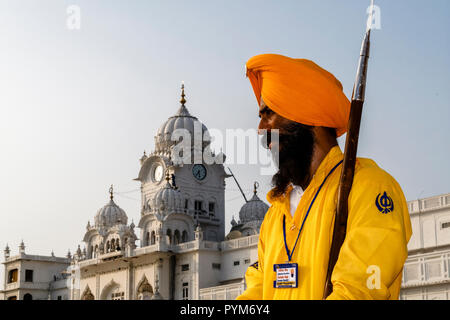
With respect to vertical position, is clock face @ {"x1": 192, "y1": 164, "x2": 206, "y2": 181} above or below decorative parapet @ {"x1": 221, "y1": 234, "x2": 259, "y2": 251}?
above

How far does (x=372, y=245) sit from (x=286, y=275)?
0.49 m

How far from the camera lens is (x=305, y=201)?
9.90 feet

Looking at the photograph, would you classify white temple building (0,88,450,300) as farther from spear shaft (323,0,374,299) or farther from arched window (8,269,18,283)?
spear shaft (323,0,374,299)

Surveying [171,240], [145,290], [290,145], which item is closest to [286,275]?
[290,145]

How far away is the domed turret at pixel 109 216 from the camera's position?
161ft

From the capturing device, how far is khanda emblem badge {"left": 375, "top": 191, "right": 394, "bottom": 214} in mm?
2637

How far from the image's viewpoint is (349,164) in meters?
2.74

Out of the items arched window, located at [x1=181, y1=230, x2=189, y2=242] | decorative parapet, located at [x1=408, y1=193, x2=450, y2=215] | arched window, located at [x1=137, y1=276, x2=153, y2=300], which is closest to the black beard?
decorative parapet, located at [x1=408, y1=193, x2=450, y2=215]

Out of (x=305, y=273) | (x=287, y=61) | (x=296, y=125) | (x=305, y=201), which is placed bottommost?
(x=305, y=273)

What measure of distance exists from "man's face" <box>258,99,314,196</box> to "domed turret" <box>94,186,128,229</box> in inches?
1825
